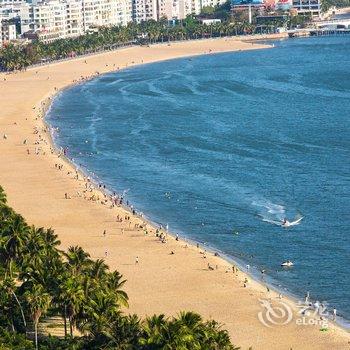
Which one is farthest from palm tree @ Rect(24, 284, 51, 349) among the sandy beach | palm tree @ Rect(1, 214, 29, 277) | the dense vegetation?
the sandy beach

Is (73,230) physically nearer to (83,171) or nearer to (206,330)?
(83,171)

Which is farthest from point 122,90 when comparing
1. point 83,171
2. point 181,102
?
point 83,171

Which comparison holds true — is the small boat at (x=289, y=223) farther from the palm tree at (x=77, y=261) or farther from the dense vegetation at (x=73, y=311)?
the palm tree at (x=77, y=261)

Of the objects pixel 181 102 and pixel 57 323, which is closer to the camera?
pixel 57 323

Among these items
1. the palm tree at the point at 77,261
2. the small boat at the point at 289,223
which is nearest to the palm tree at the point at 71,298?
the palm tree at the point at 77,261

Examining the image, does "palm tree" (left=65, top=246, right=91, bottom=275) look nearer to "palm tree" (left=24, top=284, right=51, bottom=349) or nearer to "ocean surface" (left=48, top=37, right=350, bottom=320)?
"palm tree" (left=24, top=284, right=51, bottom=349)

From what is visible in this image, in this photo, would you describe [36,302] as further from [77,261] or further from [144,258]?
[144,258]
